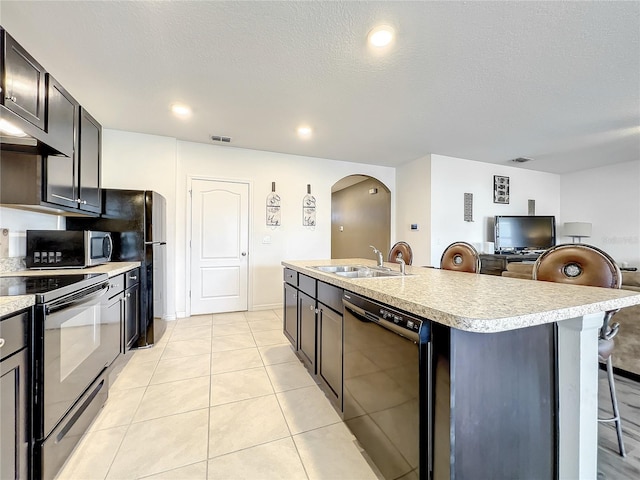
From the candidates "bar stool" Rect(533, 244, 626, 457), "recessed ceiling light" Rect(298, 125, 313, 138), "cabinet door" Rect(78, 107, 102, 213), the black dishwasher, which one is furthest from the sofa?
"cabinet door" Rect(78, 107, 102, 213)

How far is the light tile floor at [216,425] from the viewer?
1358 millimetres

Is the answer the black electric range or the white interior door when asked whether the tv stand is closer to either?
the white interior door

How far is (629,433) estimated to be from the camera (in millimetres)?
1606

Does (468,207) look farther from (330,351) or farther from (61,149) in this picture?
(61,149)

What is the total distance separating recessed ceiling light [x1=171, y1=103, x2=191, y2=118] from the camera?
110 inches

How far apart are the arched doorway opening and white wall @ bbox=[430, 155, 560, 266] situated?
104 cm

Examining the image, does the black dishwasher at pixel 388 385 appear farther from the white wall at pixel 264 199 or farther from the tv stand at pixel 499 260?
the tv stand at pixel 499 260

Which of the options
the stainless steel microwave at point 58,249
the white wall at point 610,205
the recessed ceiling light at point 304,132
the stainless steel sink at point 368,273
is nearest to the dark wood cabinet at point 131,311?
the stainless steel microwave at point 58,249

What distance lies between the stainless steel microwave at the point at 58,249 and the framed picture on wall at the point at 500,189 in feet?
19.5

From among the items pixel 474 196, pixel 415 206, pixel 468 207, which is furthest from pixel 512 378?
pixel 474 196

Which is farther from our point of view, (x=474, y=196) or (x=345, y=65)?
(x=474, y=196)

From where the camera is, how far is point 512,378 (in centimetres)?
98

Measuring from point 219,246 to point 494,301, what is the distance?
12.3 ft

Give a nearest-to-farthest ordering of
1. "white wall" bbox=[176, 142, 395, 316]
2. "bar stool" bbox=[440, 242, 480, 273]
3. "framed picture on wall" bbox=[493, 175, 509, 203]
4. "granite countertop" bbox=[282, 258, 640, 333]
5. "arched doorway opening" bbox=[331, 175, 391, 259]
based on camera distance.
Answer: "granite countertop" bbox=[282, 258, 640, 333], "bar stool" bbox=[440, 242, 480, 273], "white wall" bbox=[176, 142, 395, 316], "framed picture on wall" bbox=[493, 175, 509, 203], "arched doorway opening" bbox=[331, 175, 391, 259]
